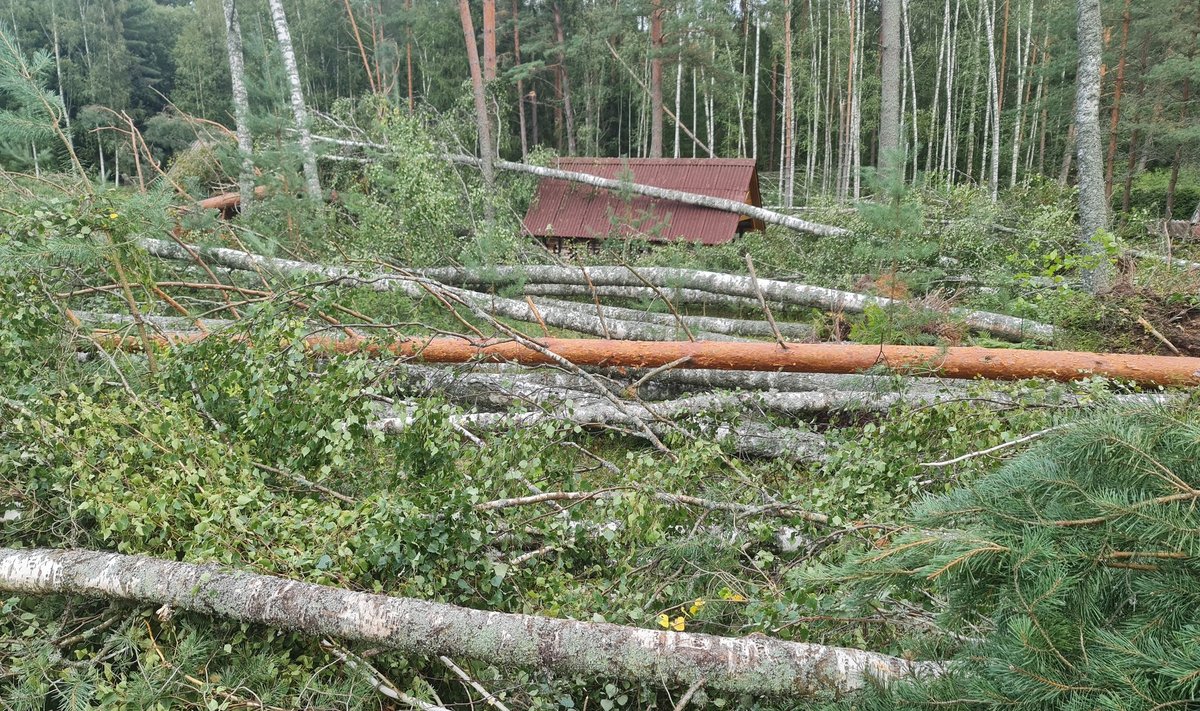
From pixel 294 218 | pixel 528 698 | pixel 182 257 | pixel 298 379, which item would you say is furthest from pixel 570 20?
pixel 528 698

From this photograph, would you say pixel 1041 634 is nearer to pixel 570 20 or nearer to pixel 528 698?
pixel 528 698

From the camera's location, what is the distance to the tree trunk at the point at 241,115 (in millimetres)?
11313

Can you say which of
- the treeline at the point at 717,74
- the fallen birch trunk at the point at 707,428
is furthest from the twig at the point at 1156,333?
the treeline at the point at 717,74

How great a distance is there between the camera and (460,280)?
976cm

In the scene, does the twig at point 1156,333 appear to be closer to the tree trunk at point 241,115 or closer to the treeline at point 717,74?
the tree trunk at point 241,115

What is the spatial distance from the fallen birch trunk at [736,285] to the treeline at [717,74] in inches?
326

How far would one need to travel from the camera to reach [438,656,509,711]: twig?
2533 mm

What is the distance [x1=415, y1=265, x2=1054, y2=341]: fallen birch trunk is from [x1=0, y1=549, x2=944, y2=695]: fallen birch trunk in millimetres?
4637

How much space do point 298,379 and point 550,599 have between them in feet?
6.48

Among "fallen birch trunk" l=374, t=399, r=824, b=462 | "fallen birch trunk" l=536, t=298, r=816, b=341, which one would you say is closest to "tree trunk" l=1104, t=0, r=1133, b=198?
"fallen birch trunk" l=536, t=298, r=816, b=341

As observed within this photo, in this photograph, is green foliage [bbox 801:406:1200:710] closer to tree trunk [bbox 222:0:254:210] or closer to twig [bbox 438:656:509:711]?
twig [bbox 438:656:509:711]

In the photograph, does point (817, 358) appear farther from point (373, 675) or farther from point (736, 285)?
point (373, 675)

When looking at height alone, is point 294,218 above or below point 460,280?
above

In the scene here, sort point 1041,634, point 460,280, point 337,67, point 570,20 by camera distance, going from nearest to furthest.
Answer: point 1041,634 → point 460,280 → point 570,20 → point 337,67
